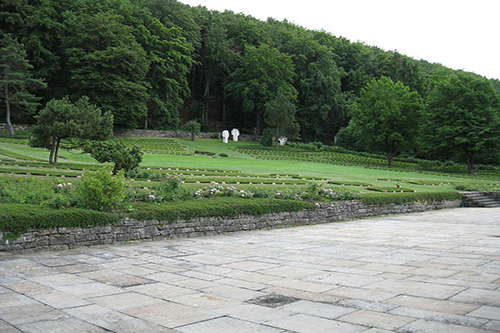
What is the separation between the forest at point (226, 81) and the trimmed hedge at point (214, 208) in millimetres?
33670

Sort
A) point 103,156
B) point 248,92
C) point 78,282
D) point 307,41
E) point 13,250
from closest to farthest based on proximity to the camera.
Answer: point 78,282, point 13,250, point 103,156, point 248,92, point 307,41

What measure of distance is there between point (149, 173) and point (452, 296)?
14193 mm

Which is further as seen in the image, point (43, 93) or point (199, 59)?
point (199, 59)

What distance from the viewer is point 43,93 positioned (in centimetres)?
5034

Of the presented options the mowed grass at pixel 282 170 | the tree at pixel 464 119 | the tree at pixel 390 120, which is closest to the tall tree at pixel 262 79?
the tree at pixel 390 120

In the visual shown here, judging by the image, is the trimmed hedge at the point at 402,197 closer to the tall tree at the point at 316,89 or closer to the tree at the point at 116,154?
the tree at the point at 116,154

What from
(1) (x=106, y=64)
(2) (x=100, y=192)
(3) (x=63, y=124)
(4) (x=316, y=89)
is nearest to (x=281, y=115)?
(4) (x=316, y=89)

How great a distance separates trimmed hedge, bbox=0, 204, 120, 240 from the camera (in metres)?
6.88

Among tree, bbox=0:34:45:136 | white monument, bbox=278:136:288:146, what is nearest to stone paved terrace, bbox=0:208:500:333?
tree, bbox=0:34:45:136

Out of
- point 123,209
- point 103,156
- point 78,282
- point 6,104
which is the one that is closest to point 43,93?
point 6,104

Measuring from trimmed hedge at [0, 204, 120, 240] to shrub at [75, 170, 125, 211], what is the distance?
392 millimetres

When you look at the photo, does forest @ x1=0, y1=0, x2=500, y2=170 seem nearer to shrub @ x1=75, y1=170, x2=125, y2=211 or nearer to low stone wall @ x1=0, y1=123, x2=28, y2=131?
low stone wall @ x1=0, y1=123, x2=28, y2=131

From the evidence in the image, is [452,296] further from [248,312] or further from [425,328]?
[248,312]

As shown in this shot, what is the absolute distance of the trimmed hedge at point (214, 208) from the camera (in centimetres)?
922
